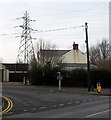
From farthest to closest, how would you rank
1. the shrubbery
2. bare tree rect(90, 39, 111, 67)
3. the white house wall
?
bare tree rect(90, 39, 111, 67) → the white house wall → the shrubbery

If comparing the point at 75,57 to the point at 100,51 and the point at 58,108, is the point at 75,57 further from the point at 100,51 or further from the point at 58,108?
the point at 58,108

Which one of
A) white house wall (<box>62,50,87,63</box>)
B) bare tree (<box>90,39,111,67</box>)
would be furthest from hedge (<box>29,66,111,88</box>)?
bare tree (<box>90,39,111,67</box>)

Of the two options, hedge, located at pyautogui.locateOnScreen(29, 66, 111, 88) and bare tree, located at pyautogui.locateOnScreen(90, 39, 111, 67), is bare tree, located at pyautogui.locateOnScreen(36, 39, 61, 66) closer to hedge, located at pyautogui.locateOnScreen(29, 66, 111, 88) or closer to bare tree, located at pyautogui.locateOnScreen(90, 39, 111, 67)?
hedge, located at pyautogui.locateOnScreen(29, 66, 111, 88)

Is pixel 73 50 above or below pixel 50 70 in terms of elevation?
above

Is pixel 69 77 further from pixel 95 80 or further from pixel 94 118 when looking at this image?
pixel 94 118

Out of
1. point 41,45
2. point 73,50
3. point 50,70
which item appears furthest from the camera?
point 73,50

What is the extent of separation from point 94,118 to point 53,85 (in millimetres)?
27771

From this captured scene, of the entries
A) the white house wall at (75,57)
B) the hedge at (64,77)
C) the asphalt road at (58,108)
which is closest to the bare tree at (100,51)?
the white house wall at (75,57)

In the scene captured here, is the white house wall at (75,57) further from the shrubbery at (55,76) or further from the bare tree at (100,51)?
the shrubbery at (55,76)

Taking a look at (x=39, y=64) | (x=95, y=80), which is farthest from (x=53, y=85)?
(x=95, y=80)

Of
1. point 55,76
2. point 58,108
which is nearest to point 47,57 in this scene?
point 55,76

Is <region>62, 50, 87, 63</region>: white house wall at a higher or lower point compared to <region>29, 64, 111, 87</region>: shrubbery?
higher

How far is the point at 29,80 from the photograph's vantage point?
39281 millimetres

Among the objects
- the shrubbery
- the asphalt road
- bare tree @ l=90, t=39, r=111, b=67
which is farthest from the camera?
bare tree @ l=90, t=39, r=111, b=67
